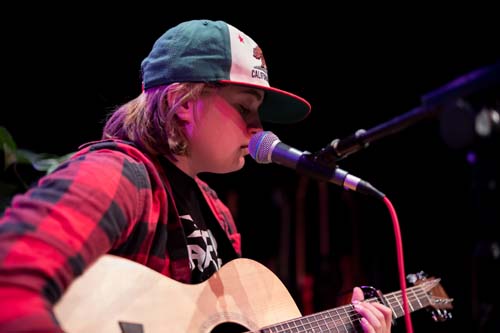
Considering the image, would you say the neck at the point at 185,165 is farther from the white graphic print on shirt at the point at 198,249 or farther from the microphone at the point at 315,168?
the microphone at the point at 315,168

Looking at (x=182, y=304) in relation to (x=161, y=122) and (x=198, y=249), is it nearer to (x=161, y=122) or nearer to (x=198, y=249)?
(x=198, y=249)

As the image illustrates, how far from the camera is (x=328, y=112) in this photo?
10.8ft

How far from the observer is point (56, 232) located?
3.02ft

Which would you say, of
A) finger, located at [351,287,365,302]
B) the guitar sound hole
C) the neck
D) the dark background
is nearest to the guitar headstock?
the dark background

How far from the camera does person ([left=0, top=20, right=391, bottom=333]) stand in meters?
0.95

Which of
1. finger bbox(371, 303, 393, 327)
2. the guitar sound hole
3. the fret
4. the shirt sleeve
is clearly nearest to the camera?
the shirt sleeve

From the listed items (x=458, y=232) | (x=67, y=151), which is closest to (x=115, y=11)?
(x=67, y=151)

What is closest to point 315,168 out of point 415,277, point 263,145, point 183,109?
point 263,145

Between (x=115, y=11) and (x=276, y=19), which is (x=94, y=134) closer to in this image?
(x=115, y=11)

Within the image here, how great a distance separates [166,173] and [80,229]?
603mm

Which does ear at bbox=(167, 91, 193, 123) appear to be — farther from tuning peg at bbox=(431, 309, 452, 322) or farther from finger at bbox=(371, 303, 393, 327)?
tuning peg at bbox=(431, 309, 452, 322)

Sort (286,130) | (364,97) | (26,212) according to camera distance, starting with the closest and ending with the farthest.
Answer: (26,212)
(364,97)
(286,130)

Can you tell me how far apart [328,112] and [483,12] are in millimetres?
1181

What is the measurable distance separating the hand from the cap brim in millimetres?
803
